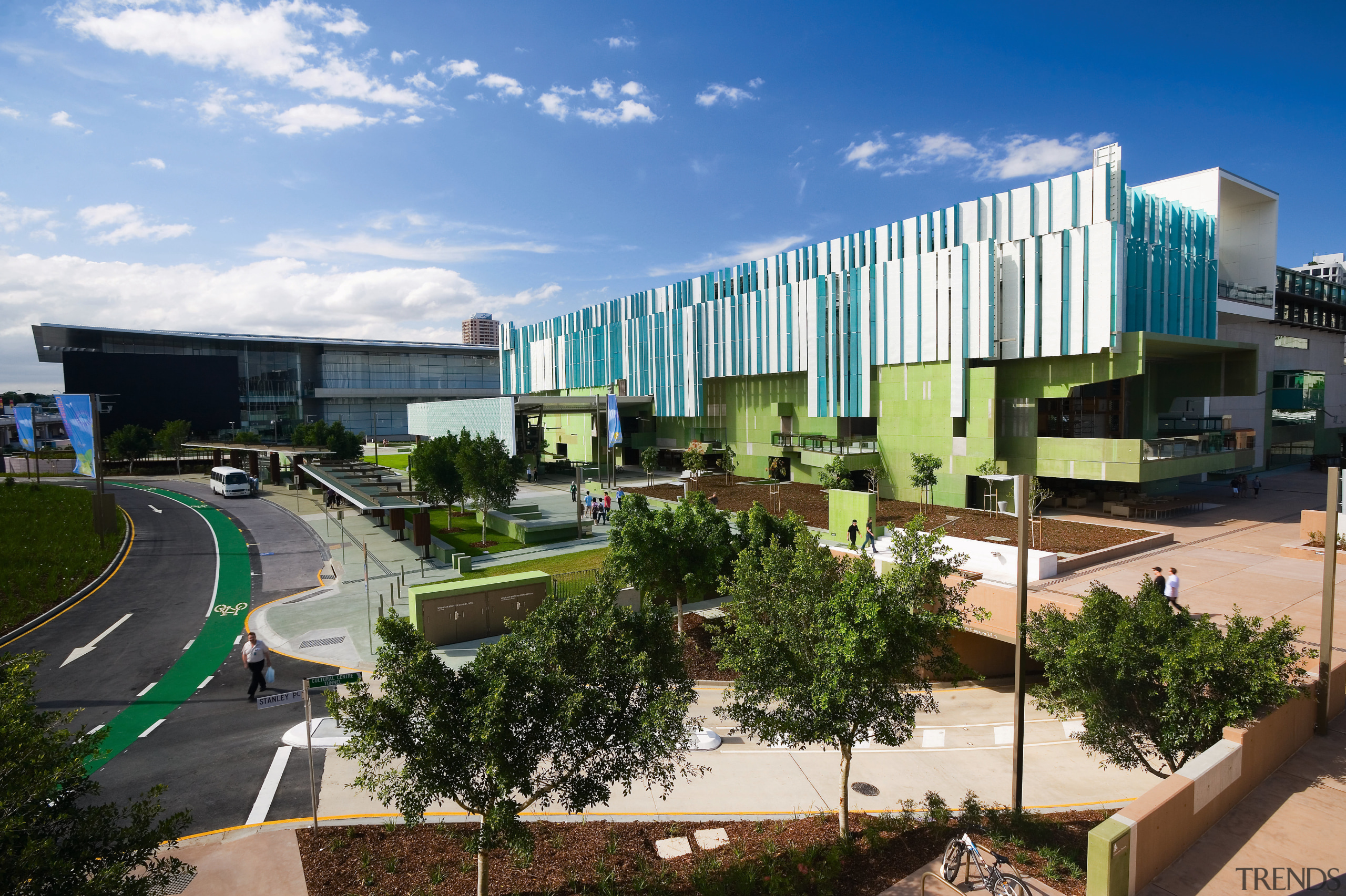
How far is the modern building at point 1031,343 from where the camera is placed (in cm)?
3356

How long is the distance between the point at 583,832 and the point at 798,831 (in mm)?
3331

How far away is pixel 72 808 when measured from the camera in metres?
6.53

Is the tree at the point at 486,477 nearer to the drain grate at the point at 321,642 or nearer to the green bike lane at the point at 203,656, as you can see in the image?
the green bike lane at the point at 203,656

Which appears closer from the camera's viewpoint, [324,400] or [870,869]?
[870,869]

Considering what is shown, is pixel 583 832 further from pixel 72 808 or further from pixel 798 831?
pixel 72 808

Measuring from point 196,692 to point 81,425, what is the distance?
19990 millimetres

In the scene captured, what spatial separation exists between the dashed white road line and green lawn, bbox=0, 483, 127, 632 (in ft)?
52.5

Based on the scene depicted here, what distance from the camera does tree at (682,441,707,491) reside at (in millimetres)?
48875

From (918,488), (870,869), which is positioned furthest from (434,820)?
(918,488)

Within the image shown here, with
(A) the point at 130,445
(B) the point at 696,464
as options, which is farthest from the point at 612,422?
(A) the point at 130,445

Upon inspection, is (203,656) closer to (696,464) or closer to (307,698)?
(307,698)

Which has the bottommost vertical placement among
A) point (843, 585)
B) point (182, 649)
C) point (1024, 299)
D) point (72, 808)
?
point (182, 649)

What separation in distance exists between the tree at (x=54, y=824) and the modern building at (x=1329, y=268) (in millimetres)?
115101

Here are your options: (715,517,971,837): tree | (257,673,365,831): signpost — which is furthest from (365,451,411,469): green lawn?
(715,517,971,837): tree
